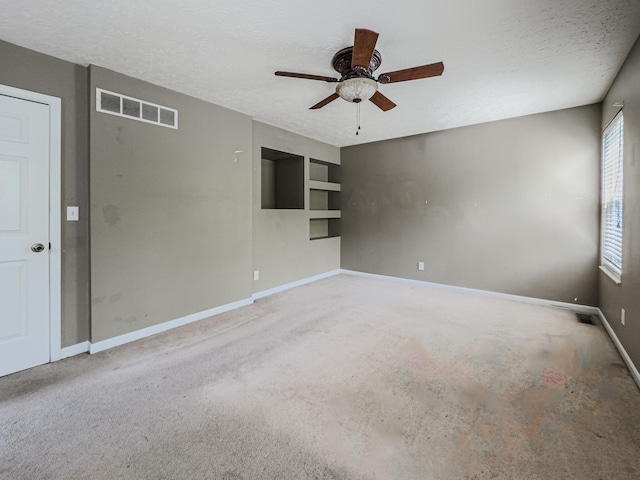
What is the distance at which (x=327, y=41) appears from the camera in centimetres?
226

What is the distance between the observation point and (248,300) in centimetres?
406

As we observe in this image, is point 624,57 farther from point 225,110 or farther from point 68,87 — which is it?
point 68,87

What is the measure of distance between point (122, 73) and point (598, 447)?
438 cm

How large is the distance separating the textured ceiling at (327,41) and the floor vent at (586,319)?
253cm

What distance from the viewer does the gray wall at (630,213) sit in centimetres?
225

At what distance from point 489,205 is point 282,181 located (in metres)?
3.35

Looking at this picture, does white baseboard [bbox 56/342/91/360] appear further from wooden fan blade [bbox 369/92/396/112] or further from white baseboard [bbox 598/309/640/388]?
white baseboard [bbox 598/309/640/388]

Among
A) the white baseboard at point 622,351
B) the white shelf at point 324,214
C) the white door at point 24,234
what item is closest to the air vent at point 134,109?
the white door at point 24,234

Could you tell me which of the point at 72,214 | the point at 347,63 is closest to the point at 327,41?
the point at 347,63

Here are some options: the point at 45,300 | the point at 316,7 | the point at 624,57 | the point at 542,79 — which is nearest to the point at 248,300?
the point at 45,300

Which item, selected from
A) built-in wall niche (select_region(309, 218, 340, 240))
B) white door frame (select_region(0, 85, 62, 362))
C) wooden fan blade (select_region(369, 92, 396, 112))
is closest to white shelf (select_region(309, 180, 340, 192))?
built-in wall niche (select_region(309, 218, 340, 240))

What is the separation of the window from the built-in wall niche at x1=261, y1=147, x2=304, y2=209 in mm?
3889

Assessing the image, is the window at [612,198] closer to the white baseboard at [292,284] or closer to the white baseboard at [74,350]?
the white baseboard at [292,284]

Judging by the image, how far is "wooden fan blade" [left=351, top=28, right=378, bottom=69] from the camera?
6.07 feet
